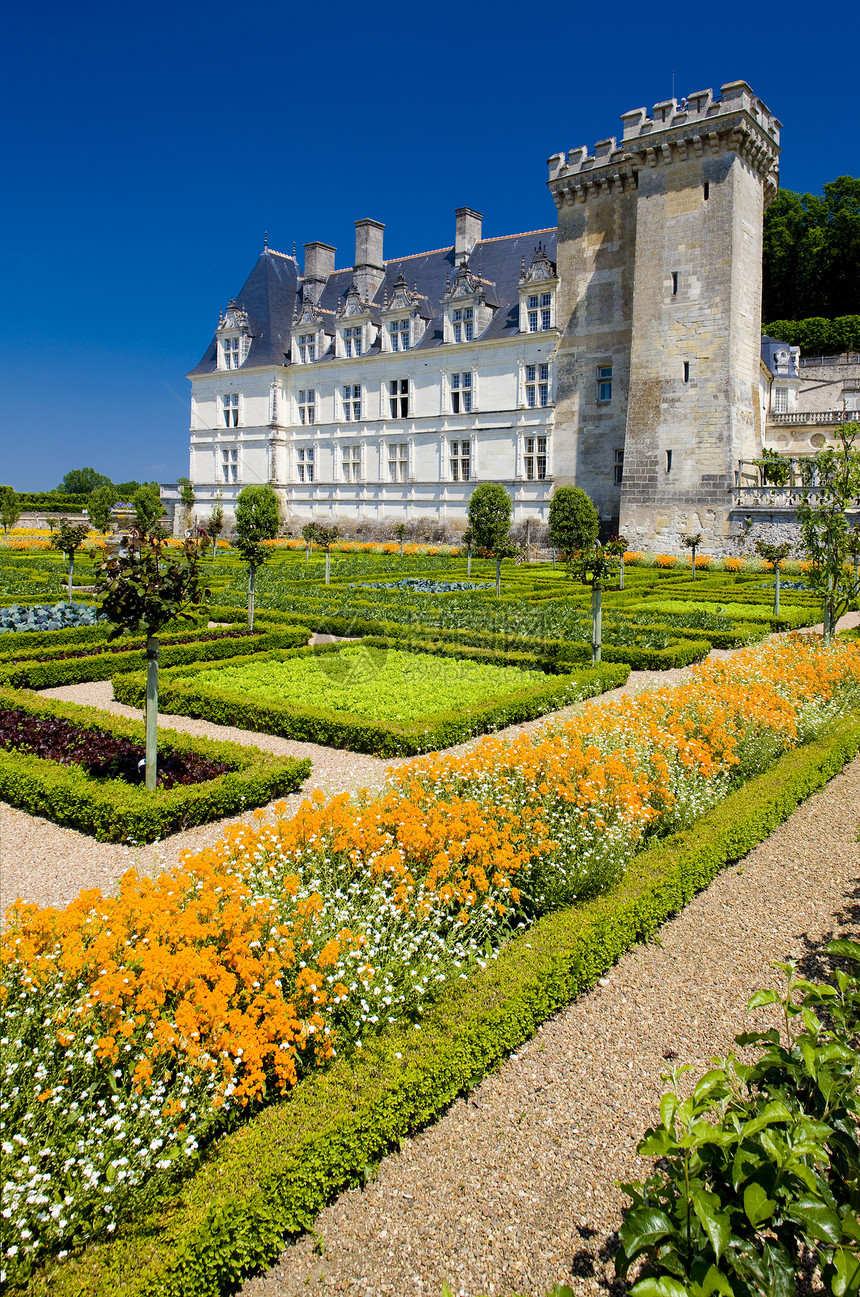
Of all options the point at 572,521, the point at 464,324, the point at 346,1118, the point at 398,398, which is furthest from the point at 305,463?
the point at 346,1118

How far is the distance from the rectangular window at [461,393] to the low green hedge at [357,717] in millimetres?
26811

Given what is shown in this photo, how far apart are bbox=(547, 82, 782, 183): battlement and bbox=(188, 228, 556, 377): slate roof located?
18.2ft

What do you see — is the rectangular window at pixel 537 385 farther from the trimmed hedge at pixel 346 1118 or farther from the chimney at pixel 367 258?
the trimmed hedge at pixel 346 1118

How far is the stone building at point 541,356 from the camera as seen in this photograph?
27469 mm

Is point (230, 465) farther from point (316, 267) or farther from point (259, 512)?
point (259, 512)

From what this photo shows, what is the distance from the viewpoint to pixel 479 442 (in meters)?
34.8

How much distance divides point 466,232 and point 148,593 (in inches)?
1378

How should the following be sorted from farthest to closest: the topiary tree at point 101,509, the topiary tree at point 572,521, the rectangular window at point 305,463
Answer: the rectangular window at point 305,463 < the topiary tree at point 101,509 < the topiary tree at point 572,521

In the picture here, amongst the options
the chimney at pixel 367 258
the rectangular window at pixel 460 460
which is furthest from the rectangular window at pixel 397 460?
the chimney at pixel 367 258

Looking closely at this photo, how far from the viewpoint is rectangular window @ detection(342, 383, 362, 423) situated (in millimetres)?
39062

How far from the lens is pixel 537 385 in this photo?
33094mm

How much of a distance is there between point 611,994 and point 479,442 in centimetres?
3231

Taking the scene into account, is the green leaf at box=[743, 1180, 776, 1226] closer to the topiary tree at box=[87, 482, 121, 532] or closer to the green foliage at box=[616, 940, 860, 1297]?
the green foliage at box=[616, 940, 860, 1297]

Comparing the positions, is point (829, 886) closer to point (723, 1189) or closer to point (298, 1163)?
point (723, 1189)
